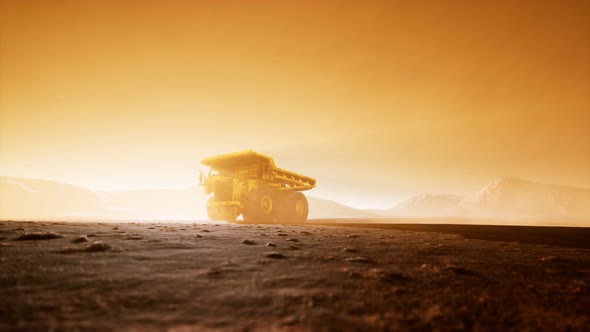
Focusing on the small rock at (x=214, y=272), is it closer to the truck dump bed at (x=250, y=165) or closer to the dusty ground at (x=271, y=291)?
the dusty ground at (x=271, y=291)

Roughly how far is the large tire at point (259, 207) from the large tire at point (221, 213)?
1422 mm

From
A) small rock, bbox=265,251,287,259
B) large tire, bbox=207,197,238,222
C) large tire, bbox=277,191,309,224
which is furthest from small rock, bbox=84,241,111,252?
large tire, bbox=277,191,309,224

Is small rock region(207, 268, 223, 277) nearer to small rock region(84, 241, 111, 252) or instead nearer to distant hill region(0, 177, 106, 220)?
small rock region(84, 241, 111, 252)

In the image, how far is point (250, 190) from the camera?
62.3 ft

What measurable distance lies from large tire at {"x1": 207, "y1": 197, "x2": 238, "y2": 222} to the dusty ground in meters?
15.1

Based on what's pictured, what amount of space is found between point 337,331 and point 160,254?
3698mm

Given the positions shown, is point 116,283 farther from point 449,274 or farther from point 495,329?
point 449,274

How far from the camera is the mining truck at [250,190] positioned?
Answer: 62.2 feet

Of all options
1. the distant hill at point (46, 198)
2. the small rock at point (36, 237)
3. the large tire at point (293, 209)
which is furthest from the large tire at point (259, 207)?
the distant hill at point (46, 198)

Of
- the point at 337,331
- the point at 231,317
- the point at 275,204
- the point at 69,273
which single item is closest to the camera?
the point at 337,331

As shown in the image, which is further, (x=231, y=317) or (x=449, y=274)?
(x=449, y=274)

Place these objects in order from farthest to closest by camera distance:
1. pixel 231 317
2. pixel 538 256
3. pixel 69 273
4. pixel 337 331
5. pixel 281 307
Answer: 1. pixel 538 256
2. pixel 69 273
3. pixel 281 307
4. pixel 231 317
5. pixel 337 331

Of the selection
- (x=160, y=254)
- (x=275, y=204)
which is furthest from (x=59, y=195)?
(x=160, y=254)

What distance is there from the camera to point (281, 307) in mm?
2688
